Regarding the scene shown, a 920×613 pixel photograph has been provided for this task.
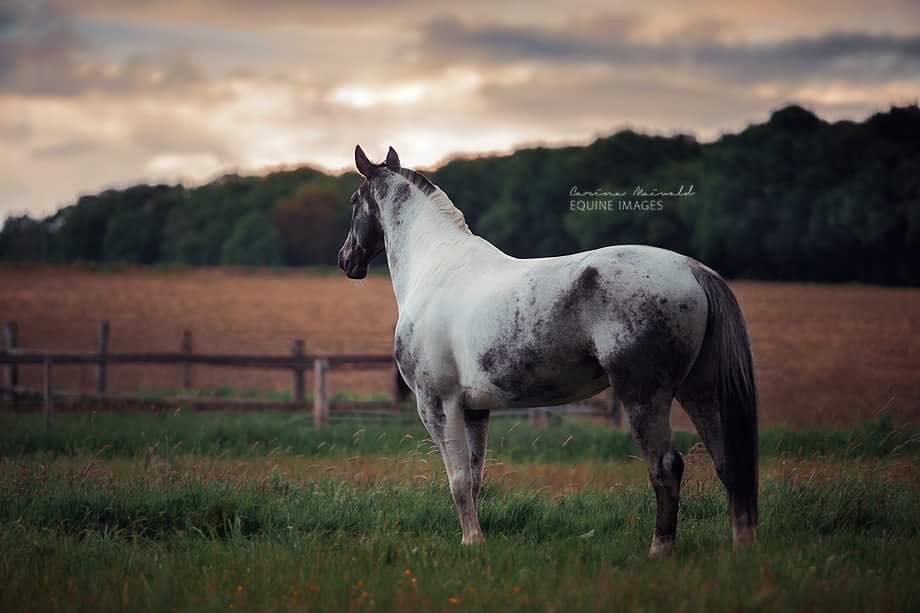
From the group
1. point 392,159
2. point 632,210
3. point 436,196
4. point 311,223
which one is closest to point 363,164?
point 392,159

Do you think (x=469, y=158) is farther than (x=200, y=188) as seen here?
No

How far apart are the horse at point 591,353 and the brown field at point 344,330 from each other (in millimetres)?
10046

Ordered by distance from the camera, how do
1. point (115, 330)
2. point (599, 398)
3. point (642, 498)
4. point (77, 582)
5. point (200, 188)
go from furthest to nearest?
point (200, 188)
point (115, 330)
point (599, 398)
point (642, 498)
point (77, 582)

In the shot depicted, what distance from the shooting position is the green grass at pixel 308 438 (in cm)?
1119

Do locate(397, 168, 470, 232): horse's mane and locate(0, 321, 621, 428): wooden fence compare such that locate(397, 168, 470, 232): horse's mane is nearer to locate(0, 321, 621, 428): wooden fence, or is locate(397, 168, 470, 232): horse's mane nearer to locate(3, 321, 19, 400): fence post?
A: locate(0, 321, 621, 428): wooden fence

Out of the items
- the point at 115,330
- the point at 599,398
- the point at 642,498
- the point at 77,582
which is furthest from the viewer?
the point at 115,330

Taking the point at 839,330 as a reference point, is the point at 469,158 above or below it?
above

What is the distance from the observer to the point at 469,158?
147 feet

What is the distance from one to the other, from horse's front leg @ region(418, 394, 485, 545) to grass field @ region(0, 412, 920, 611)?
22cm

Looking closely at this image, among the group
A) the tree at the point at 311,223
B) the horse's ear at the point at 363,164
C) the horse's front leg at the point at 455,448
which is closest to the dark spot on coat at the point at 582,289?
the horse's front leg at the point at 455,448

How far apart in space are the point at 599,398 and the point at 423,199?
1126 centimetres

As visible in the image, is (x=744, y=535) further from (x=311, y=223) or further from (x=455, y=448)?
(x=311, y=223)

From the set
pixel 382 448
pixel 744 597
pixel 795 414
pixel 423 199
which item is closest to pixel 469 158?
pixel 795 414

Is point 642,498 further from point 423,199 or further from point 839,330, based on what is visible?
point 839,330
